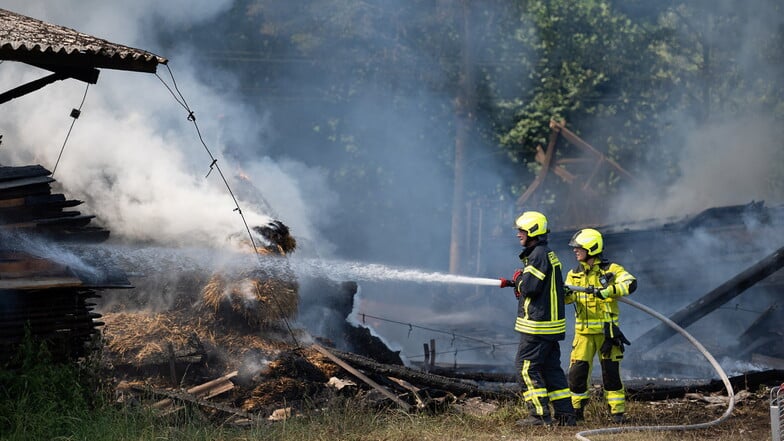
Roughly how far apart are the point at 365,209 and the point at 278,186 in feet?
20.3

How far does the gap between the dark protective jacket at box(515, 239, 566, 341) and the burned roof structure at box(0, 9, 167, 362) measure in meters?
3.63

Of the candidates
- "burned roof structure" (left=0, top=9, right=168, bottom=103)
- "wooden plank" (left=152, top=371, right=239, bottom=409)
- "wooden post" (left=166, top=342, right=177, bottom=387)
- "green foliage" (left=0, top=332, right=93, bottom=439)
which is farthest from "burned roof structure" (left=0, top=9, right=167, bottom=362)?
"wooden plank" (left=152, top=371, right=239, bottom=409)

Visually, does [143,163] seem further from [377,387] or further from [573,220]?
[573,220]

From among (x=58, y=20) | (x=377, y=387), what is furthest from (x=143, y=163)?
(x=377, y=387)

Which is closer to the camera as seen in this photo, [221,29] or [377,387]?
[377,387]

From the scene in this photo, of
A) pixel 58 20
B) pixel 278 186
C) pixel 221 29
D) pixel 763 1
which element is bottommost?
pixel 278 186

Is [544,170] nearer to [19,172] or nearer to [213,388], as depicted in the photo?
[213,388]

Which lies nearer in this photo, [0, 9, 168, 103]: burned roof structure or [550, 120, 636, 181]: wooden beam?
[0, 9, 168, 103]: burned roof structure

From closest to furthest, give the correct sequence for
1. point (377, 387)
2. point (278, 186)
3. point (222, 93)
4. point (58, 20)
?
point (377, 387) < point (58, 20) < point (278, 186) < point (222, 93)

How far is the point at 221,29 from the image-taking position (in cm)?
2241

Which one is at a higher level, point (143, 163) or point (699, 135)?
point (699, 135)

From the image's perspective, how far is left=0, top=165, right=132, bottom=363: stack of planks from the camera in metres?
7.49

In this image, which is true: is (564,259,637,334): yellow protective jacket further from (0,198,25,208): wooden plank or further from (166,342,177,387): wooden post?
(0,198,25,208): wooden plank

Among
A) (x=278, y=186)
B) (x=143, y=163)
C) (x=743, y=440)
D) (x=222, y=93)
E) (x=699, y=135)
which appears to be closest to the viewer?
(x=743, y=440)
